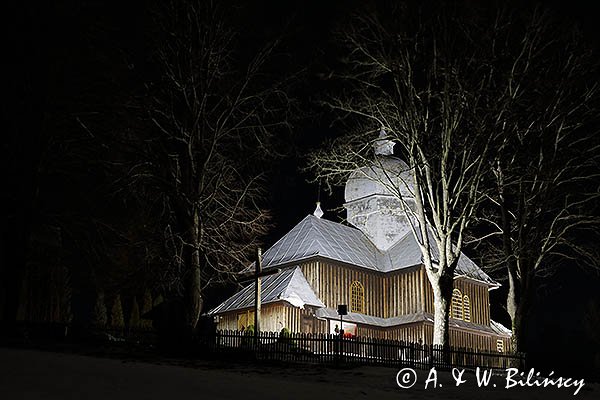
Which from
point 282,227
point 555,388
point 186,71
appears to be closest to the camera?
point 555,388

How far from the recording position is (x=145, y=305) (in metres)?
51.5

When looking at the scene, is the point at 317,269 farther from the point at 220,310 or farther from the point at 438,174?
the point at 438,174

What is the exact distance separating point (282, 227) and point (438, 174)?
53.8m

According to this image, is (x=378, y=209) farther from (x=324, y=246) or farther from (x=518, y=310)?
(x=518, y=310)

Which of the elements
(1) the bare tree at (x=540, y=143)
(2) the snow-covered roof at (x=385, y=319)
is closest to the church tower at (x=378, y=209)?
(2) the snow-covered roof at (x=385, y=319)

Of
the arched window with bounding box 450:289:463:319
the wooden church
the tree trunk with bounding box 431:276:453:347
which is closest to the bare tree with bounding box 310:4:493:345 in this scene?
the tree trunk with bounding box 431:276:453:347

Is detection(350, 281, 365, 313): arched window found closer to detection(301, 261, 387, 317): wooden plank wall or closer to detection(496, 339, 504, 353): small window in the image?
→ detection(301, 261, 387, 317): wooden plank wall

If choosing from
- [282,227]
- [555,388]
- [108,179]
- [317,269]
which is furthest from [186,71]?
[282,227]

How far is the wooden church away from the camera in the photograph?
125ft

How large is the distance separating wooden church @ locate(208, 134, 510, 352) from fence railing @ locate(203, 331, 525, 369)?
526 inches

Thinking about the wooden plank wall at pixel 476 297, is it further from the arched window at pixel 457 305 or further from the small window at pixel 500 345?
the small window at pixel 500 345

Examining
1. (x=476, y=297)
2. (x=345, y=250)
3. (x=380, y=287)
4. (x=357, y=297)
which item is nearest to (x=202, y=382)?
(x=357, y=297)

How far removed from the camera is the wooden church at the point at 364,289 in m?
→ 38.0

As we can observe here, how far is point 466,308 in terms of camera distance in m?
44.0
